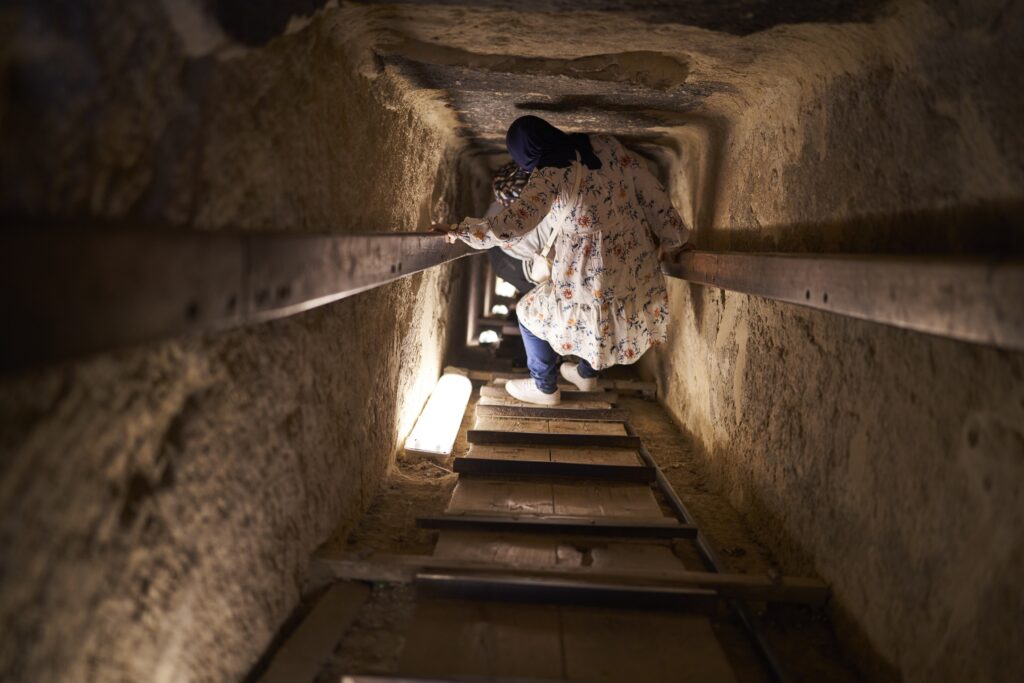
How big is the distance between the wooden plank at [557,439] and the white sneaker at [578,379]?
75cm

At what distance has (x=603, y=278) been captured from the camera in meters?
3.31

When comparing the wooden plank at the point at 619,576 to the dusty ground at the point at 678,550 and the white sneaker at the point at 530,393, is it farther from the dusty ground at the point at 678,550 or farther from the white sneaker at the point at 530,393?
the white sneaker at the point at 530,393

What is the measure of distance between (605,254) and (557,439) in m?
0.97

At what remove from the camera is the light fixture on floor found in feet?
10.9

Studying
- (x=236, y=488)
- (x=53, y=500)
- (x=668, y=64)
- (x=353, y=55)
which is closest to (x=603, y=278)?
(x=668, y=64)

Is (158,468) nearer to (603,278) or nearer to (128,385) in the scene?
(128,385)

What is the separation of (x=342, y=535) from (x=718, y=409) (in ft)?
6.31

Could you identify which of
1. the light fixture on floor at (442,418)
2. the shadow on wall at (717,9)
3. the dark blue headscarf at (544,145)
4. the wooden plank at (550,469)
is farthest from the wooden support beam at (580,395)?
the shadow on wall at (717,9)

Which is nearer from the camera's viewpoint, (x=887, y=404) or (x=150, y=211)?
(x=150, y=211)

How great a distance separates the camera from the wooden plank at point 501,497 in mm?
2723

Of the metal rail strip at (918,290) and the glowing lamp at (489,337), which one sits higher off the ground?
the metal rail strip at (918,290)

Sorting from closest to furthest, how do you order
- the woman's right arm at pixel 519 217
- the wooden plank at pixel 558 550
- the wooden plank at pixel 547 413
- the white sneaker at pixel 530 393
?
the wooden plank at pixel 558 550, the woman's right arm at pixel 519 217, the wooden plank at pixel 547 413, the white sneaker at pixel 530 393

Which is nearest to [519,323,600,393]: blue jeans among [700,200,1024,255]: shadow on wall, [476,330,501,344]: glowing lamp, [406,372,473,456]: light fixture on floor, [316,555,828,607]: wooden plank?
[406,372,473,456]: light fixture on floor

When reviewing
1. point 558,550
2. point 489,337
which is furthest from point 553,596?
point 489,337
